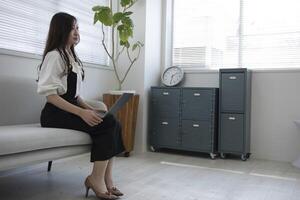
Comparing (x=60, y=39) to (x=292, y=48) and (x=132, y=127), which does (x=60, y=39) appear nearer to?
(x=132, y=127)

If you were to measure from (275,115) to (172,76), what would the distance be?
1262 mm

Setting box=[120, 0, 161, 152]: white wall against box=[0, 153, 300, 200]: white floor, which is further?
box=[120, 0, 161, 152]: white wall

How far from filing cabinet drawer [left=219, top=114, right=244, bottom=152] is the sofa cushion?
Answer: 1793 millimetres

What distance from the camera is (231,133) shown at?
348 centimetres

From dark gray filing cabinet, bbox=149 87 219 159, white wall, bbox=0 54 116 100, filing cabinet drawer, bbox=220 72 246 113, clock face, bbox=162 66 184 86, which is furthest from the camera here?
clock face, bbox=162 66 184 86

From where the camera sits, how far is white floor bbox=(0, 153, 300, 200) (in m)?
2.21

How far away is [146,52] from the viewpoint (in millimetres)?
3879

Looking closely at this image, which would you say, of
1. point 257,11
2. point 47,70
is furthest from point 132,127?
point 257,11

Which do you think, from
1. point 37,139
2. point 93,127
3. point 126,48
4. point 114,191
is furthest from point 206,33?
point 37,139

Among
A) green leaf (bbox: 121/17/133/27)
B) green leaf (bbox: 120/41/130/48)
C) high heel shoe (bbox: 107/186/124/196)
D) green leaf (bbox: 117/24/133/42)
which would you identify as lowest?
high heel shoe (bbox: 107/186/124/196)

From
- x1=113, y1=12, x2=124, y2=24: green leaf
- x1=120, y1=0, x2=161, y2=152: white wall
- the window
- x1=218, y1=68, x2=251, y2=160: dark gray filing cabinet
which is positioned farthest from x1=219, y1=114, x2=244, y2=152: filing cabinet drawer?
x1=113, y1=12, x2=124, y2=24: green leaf

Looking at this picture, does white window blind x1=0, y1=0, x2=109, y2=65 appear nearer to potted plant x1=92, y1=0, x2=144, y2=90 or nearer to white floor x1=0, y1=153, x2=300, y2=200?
potted plant x1=92, y1=0, x2=144, y2=90

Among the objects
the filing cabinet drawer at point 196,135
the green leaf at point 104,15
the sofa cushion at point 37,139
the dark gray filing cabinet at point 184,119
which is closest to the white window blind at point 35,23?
the green leaf at point 104,15

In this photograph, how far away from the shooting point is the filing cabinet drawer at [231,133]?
11.3 ft
